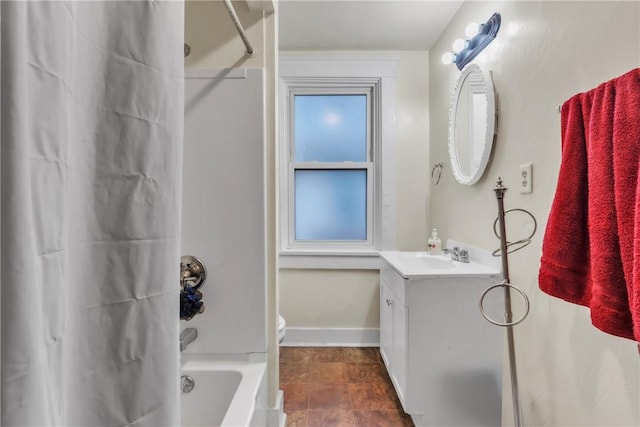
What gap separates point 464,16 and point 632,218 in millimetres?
1736

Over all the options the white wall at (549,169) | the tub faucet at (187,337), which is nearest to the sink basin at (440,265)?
the white wall at (549,169)

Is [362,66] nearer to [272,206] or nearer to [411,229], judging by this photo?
[411,229]

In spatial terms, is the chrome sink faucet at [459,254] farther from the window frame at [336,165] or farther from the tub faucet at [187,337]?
the tub faucet at [187,337]

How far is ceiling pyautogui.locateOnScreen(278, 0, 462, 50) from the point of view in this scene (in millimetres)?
1974

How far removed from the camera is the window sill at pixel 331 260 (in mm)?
2484

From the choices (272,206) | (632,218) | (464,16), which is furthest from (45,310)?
(464,16)

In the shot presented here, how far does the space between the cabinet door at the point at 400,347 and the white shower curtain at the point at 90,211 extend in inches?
51.7

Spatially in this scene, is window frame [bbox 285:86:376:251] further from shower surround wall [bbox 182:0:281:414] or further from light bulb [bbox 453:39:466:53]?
shower surround wall [bbox 182:0:281:414]

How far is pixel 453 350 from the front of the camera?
4.92 ft

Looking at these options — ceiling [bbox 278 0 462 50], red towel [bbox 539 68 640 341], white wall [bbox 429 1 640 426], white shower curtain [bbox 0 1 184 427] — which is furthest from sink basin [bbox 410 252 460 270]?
white shower curtain [bbox 0 1 184 427]

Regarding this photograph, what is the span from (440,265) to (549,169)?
89cm

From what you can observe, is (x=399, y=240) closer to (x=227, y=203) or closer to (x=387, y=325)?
(x=387, y=325)

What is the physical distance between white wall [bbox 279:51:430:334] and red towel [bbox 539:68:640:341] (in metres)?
1.61

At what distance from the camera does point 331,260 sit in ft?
8.25
